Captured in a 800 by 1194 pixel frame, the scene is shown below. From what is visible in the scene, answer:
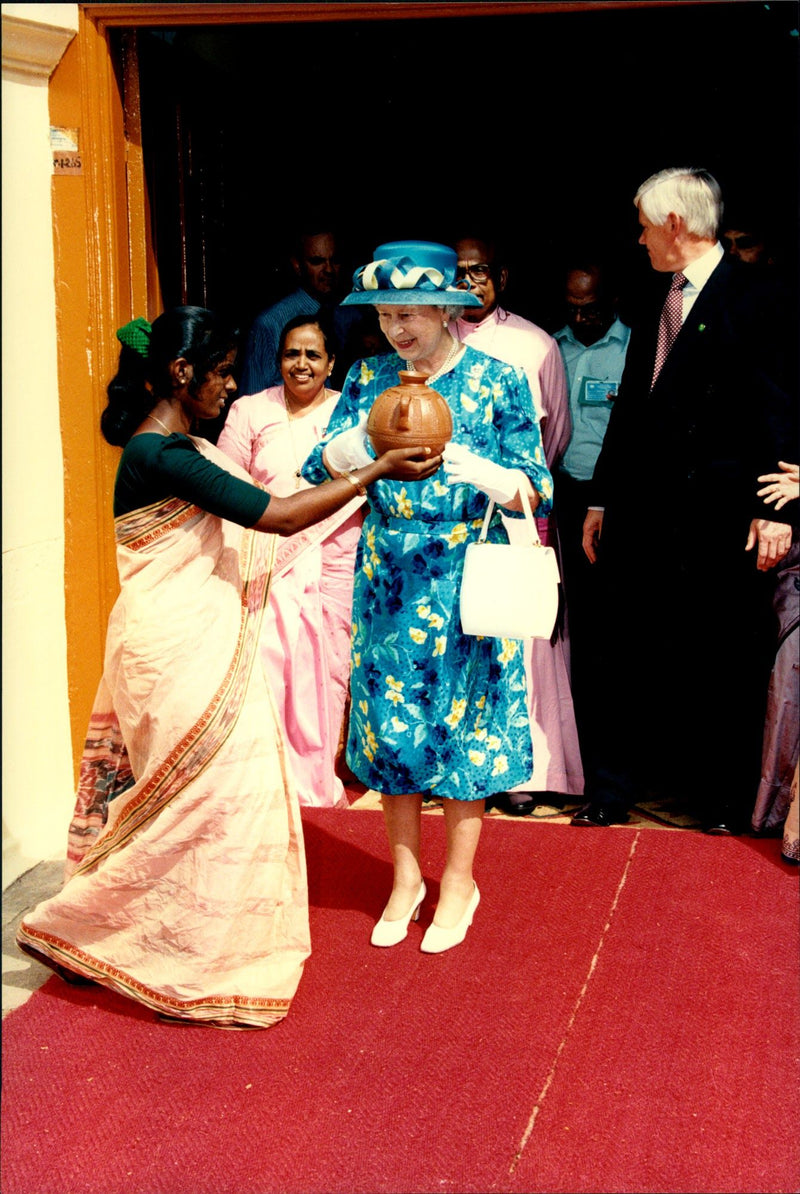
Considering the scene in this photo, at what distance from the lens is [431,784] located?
10.8 feet

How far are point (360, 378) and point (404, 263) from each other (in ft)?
1.26

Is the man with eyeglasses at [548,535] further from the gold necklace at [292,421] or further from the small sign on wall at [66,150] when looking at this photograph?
the small sign on wall at [66,150]

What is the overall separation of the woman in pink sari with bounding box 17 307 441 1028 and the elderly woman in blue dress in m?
0.28

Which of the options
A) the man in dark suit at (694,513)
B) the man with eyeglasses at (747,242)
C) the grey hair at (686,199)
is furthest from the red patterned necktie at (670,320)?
the man with eyeglasses at (747,242)

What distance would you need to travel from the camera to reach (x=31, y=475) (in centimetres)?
390

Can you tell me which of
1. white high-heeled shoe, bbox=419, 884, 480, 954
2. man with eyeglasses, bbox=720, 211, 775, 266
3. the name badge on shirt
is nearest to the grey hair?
man with eyeglasses, bbox=720, 211, 775, 266

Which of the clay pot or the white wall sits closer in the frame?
the clay pot

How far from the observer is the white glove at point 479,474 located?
10.1ft

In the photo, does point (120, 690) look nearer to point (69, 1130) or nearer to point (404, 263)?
point (69, 1130)

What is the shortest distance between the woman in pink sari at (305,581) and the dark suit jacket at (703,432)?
0.98 meters

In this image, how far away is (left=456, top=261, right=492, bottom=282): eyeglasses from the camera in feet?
14.5

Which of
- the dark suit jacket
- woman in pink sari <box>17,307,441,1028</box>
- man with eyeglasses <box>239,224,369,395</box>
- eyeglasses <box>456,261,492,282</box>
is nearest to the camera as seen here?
woman in pink sari <box>17,307,441,1028</box>

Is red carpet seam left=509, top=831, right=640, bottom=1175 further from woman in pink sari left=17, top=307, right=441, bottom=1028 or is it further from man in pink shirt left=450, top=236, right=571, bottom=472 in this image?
man in pink shirt left=450, top=236, right=571, bottom=472

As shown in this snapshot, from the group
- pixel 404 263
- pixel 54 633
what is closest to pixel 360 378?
pixel 404 263
